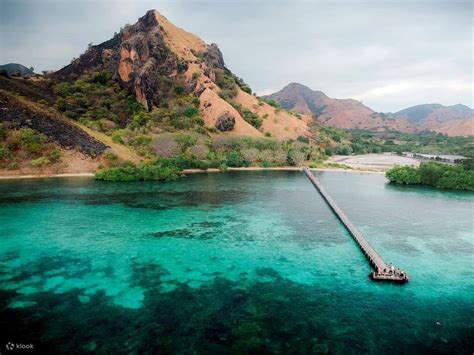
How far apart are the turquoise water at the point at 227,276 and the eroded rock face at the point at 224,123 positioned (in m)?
46.5

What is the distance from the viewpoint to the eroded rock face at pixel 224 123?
3514 inches

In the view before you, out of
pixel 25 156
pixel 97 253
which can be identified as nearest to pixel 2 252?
pixel 97 253

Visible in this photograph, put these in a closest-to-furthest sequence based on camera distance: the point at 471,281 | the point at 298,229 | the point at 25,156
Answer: the point at 471,281
the point at 298,229
the point at 25,156

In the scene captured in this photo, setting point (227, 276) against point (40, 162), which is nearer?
point (227, 276)

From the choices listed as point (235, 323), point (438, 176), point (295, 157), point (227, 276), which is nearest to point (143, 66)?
point (295, 157)

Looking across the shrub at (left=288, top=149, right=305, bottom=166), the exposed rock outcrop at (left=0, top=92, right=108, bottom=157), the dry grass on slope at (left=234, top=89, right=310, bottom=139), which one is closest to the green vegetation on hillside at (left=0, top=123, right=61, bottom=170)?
the exposed rock outcrop at (left=0, top=92, right=108, bottom=157)

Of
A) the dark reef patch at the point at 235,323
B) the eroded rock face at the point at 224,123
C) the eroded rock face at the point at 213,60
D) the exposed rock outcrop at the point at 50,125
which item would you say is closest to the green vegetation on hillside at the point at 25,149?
the exposed rock outcrop at the point at 50,125

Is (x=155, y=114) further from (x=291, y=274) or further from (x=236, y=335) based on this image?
(x=236, y=335)

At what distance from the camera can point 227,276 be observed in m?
23.5

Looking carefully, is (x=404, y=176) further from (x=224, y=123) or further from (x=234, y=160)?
(x=224, y=123)

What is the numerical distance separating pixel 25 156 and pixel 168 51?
2112 inches

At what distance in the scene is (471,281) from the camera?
23.5 m

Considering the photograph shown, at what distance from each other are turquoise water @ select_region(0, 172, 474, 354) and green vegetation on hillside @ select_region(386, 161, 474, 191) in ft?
38.9

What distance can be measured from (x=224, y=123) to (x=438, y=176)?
49.2 metres
